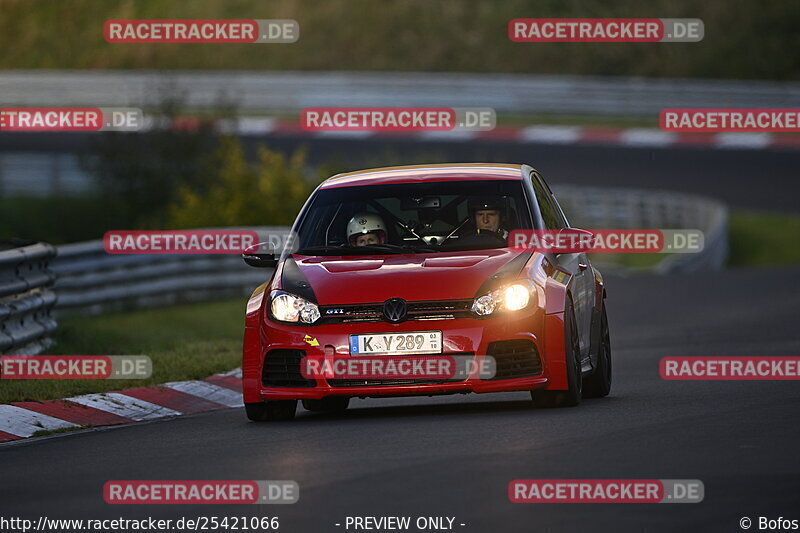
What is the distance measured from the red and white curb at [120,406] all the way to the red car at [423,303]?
4.18ft

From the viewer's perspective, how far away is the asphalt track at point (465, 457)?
721 cm

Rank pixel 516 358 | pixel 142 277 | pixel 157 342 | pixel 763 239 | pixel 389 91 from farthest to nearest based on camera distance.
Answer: pixel 389 91
pixel 763 239
pixel 142 277
pixel 157 342
pixel 516 358

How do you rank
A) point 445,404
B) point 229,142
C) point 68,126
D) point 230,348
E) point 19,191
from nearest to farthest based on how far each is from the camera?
point 445,404 < point 230,348 < point 229,142 < point 19,191 < point 68,126

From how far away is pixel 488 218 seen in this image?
11656 millimetres

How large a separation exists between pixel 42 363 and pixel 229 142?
18697 mm

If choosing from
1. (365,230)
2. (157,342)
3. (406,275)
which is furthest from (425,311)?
(157,342)

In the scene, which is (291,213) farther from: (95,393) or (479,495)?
(479,495)

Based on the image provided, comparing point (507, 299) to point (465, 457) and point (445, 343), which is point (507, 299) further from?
point (465, 457)

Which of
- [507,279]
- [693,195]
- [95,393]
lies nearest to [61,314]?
[95,393]

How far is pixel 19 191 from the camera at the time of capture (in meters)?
35.9

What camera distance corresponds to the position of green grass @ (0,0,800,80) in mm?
52719

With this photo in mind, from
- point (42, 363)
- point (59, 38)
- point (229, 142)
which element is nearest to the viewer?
point (42, 363)

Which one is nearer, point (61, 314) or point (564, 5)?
point (61, 314)

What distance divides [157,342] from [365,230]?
5.60 meters
